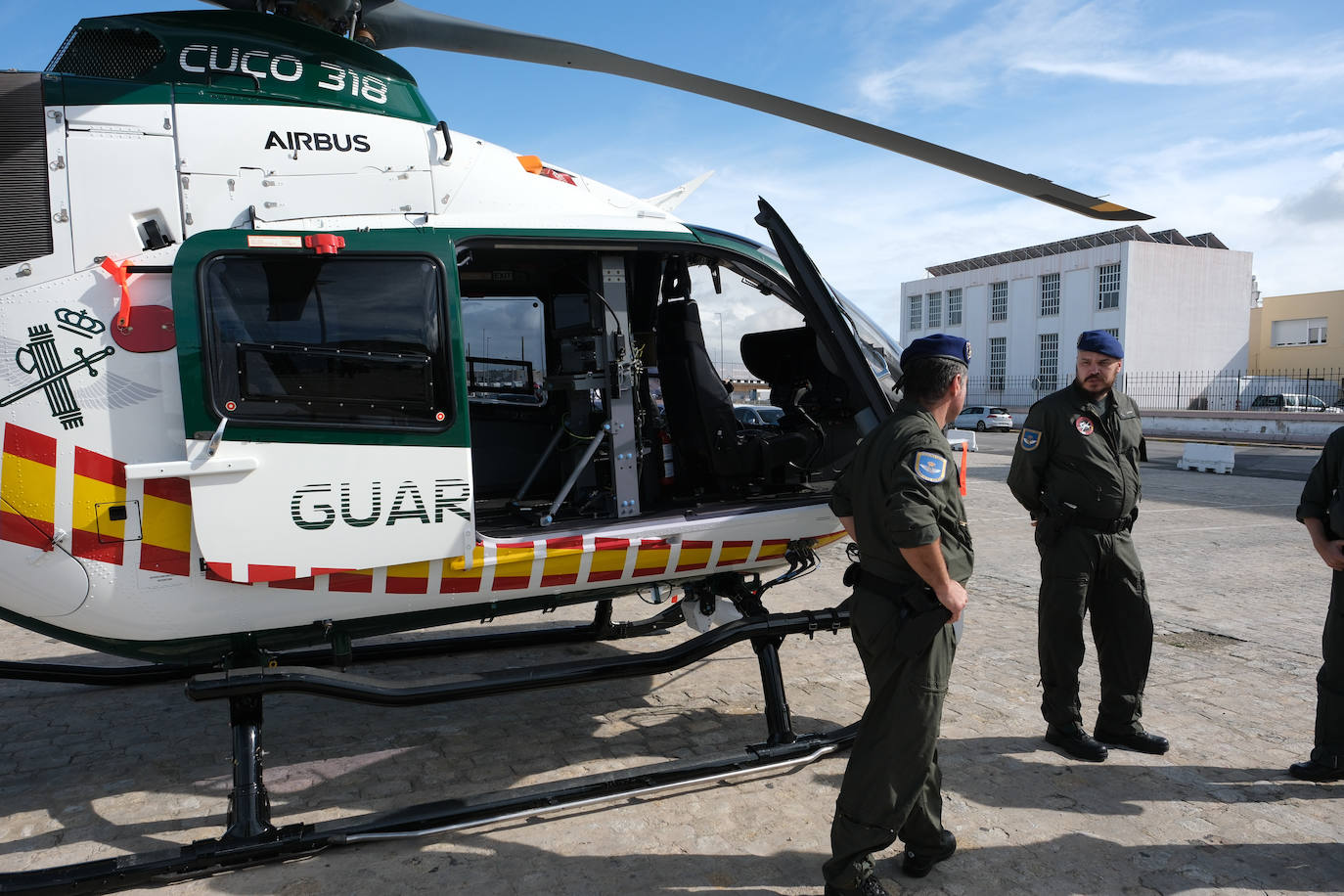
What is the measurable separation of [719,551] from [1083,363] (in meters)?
2.01

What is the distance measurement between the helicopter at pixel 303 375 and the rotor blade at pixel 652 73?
0.7 inches

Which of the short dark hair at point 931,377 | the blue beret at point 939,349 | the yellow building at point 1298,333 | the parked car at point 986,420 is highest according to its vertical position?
the yellow building at point 1298,333

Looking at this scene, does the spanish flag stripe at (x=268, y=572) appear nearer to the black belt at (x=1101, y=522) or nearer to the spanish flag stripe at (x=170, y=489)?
the spanish flag stripe at (x=170, y=489)

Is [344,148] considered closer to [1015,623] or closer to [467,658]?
[467,658]

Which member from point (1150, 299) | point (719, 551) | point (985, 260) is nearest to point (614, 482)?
point (719, 551)

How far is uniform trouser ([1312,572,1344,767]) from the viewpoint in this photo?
3.58 metres

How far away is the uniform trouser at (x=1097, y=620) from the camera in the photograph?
13.0 ft

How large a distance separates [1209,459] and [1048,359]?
32063 millimetres

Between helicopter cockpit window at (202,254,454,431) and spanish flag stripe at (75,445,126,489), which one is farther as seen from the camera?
helicopter cockpit window at (202,254,454,431)

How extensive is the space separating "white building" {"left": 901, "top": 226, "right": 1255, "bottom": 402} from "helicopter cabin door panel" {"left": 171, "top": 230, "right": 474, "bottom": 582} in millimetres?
45064

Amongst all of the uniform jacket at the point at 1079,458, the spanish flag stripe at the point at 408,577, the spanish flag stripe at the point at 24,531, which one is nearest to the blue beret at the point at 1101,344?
the uniform jacket at the point at 1079,458

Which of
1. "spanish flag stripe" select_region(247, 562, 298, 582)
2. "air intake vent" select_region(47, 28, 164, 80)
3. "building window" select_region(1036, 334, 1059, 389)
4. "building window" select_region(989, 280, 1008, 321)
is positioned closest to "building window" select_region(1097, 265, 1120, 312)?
"building window" select_region(1036, 334, 1059, 389)

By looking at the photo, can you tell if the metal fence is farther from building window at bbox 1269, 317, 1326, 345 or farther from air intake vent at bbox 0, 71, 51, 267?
air intake vent at bbox 0, 71, 51, 267

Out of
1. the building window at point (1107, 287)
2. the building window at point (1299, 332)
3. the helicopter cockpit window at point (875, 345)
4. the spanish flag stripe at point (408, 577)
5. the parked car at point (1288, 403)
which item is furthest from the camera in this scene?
the building window at point (1299, 332)
